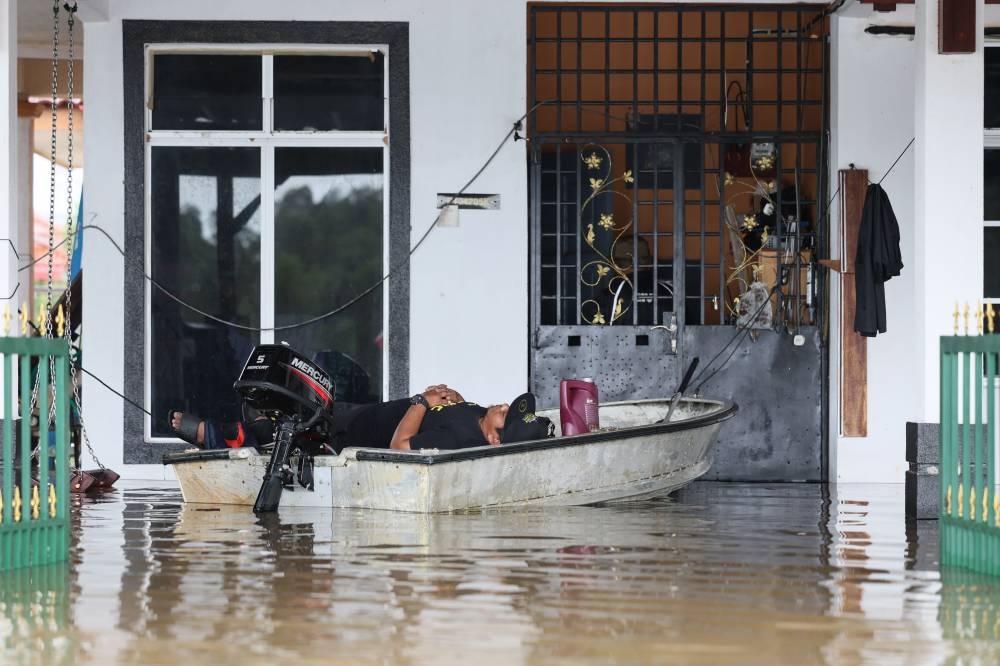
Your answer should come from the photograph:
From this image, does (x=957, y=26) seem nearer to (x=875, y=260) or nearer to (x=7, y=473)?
(x=875, y=260)

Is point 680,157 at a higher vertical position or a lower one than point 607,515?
higher

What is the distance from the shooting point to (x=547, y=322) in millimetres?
10477

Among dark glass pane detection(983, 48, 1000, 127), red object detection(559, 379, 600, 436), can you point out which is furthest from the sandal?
dark glass pane detection(983, 48, 1000, 127)

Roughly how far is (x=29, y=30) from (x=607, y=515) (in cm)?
675

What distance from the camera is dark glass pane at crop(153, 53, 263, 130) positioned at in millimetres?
10266

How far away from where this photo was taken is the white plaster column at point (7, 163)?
6559mm

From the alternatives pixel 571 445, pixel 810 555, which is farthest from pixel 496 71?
pixel 810 555

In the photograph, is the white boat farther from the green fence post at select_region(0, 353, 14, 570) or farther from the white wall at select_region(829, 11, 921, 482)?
the green fence post at select_region(0, 353, 14, 570)

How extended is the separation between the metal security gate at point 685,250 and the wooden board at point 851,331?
257mm

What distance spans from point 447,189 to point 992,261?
392cm

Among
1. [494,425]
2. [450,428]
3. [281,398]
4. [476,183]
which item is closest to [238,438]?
[281,398]

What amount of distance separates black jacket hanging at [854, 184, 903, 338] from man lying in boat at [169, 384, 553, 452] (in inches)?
109

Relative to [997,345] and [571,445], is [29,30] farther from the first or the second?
[997,345]

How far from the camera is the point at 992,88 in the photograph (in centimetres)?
1021
